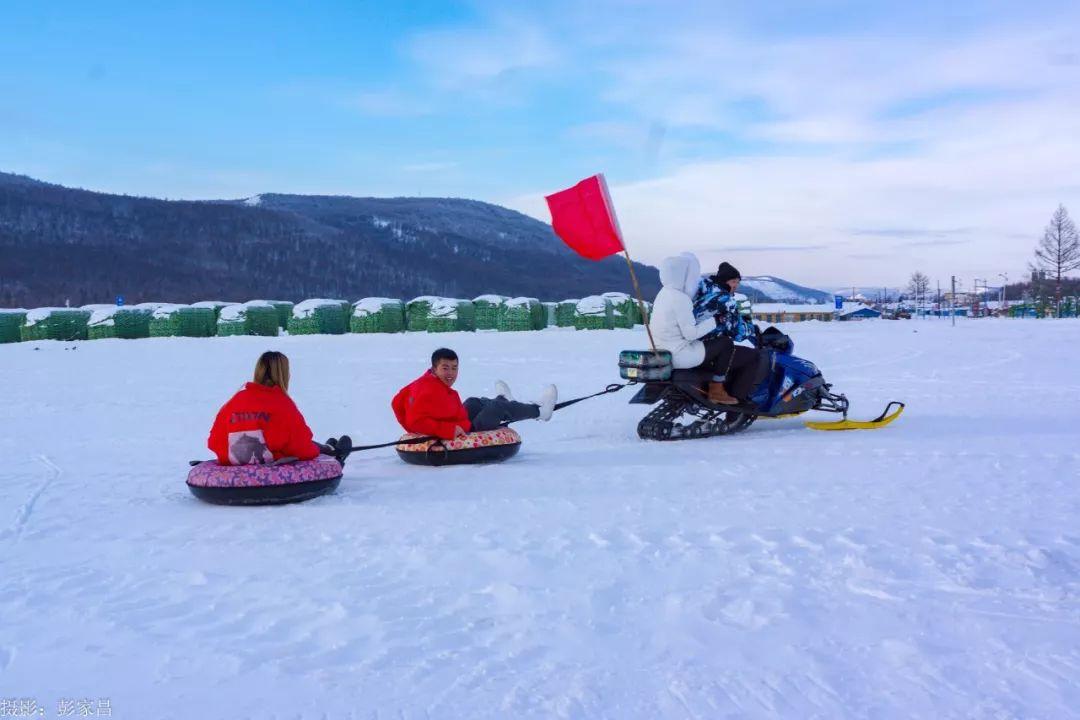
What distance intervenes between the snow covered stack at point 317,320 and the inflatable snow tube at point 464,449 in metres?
22.8

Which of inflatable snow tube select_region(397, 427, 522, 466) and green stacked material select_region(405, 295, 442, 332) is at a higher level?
green stacked material select_region(405, 295, 442, 332)

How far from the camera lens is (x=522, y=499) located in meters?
5.96

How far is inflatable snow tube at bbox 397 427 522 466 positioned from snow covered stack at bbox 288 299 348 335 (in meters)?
22.8

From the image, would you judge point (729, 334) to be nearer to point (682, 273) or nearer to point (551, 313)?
point (682, 273)

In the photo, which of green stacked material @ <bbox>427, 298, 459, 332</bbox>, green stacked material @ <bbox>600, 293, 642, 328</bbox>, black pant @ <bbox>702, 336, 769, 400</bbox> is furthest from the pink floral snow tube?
green stacked material @ <bbox>600, 293, 642, 328</bbox>

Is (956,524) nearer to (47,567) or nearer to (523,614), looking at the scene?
(523,614)

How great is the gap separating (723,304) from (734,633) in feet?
17.6

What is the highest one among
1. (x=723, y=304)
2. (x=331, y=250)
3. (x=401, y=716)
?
(x=331, y=250)

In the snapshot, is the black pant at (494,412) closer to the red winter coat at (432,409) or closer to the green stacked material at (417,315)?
the red winter coat at (432,409)

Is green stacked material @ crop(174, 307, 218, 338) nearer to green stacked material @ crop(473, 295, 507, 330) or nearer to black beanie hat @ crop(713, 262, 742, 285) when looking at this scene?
green stacked material @ crop(473, 295, 507, 330)

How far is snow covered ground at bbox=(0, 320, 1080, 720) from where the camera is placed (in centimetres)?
312

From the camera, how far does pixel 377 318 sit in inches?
1162

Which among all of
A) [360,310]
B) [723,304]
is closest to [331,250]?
[360,310]

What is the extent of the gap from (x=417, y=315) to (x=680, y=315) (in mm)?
22400
